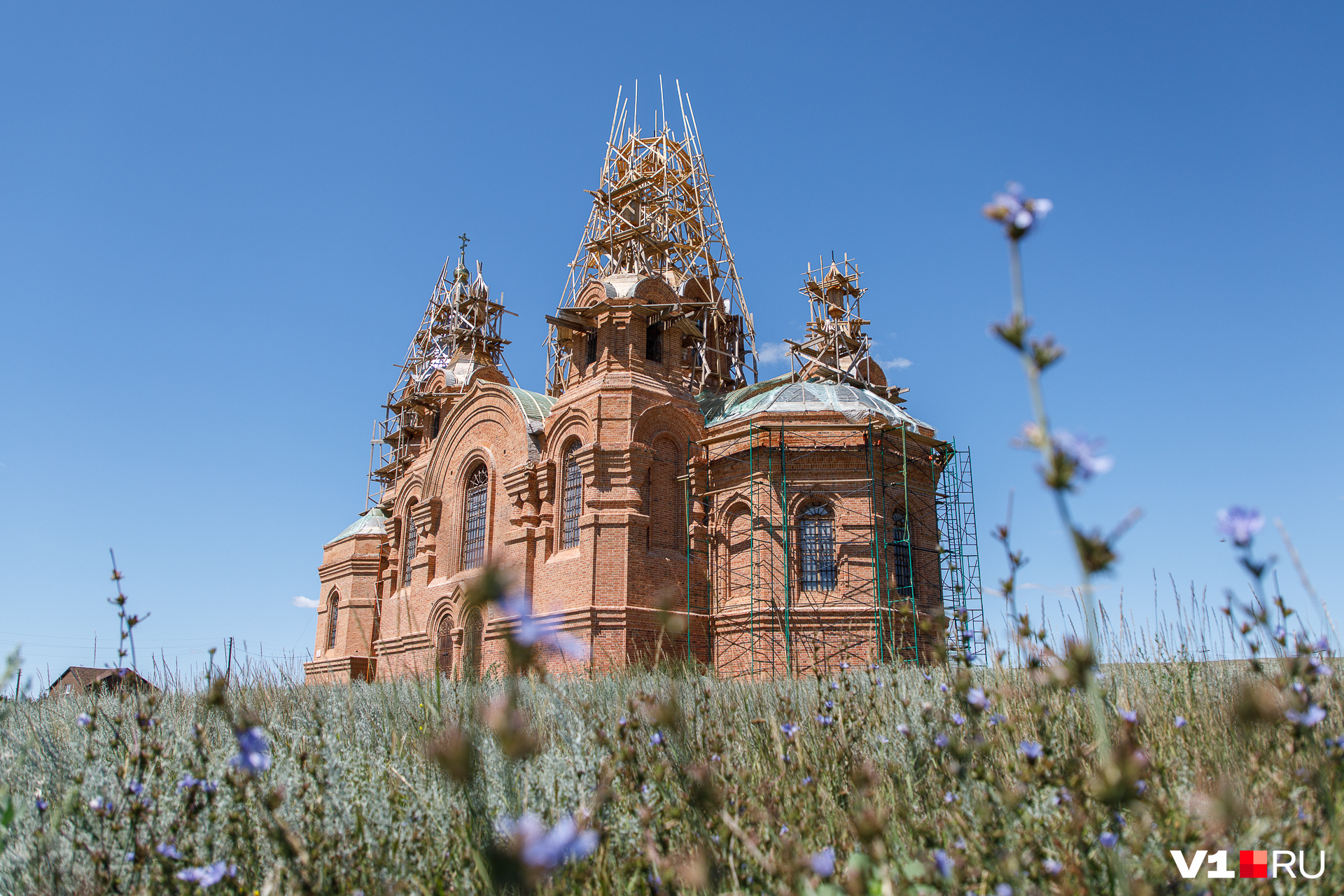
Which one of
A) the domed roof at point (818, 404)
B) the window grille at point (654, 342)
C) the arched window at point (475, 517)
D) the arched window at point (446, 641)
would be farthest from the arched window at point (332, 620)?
the domed roof at point (818, 404)

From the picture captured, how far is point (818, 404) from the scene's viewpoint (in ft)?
67.5

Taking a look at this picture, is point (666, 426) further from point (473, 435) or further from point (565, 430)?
point (473, 435)

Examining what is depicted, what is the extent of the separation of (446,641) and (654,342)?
9695 millimetres

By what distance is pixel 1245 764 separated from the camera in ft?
12.1

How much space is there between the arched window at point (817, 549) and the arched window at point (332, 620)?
17.9 metres

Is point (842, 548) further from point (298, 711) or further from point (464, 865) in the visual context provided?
point (464, 865)

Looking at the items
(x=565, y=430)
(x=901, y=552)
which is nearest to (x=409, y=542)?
(x=565, y=430)

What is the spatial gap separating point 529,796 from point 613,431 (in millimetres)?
16799

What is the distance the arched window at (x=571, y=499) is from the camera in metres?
21.0

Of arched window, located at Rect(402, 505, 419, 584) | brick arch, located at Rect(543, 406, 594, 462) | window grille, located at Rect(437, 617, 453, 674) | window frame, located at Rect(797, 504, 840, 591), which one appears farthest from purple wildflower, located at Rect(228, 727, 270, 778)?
arched window, located at Rect(402, 505, 419, 584)

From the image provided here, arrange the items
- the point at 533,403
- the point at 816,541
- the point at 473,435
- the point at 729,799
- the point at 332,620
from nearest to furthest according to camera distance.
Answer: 1. the point at 729,799
2. the point at 816,541
3. the point at 533,403
4. the point at 473,435
5. the point at 332,620

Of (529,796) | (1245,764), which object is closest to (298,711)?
(529,796)

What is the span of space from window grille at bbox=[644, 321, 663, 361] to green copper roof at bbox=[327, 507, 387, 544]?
11938 mm

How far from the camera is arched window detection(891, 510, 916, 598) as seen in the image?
Answer: 1988 cm
